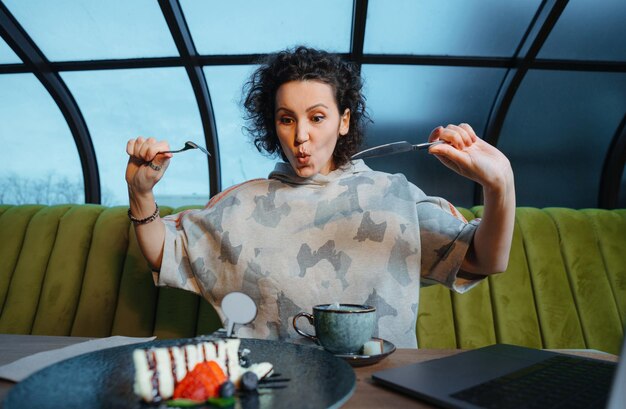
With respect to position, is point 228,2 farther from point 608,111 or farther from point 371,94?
point 608,111

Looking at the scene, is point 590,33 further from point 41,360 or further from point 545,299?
point 41,360

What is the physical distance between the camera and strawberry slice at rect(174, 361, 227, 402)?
491 mm

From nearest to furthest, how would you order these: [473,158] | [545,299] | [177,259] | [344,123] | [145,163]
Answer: [473,158]
[145,163]
[177,259]
[344,123]
[545,299]

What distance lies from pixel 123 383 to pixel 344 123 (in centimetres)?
111

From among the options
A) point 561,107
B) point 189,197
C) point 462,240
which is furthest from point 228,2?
point 561,107

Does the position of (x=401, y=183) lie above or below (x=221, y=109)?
below

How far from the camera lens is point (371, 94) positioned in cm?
341

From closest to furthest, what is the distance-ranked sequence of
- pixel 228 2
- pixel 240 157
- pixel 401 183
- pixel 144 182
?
pixel 144 182 < pixel 401 183 < pixel 228 2 < pixel 240 157

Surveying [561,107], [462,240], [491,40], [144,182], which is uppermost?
[491,40]

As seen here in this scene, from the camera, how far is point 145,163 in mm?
1134

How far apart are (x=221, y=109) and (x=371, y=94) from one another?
124 cm

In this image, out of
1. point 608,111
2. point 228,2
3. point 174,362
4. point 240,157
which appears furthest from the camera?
point 240,157

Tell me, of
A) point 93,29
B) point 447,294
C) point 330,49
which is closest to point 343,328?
point 447,294

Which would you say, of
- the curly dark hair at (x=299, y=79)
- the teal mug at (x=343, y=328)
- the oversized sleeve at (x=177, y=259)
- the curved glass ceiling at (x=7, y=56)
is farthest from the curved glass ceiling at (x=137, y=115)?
the teal mug at (x=343, y=328)
